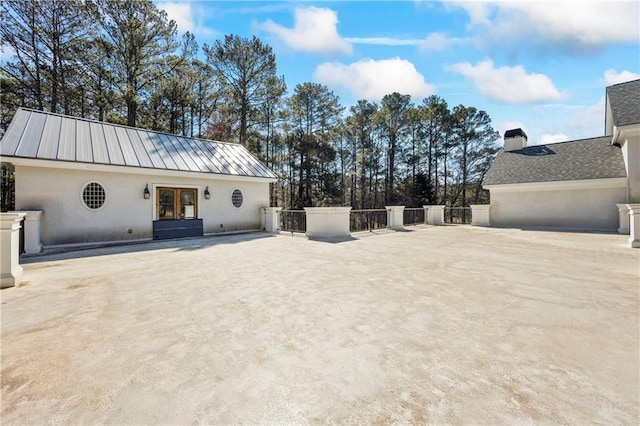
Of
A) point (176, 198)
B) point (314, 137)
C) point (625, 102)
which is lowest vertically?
point (176, 198)

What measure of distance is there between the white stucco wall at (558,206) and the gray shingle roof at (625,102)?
280 centimetres

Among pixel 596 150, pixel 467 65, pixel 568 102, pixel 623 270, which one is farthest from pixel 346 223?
pixel 596 150

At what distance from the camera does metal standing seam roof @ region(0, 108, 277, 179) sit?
7.68 metres

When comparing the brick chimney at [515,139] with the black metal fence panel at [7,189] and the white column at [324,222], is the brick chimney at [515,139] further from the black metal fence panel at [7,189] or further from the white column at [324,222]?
the black metal fence panel at [7,189]

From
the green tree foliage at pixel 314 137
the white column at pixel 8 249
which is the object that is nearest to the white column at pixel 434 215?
the green tree foliage at pixel 314 137

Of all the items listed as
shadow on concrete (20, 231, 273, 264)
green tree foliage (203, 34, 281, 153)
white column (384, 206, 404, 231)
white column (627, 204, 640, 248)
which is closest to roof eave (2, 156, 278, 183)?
shadow on concrete (20, 231, 273, 264)

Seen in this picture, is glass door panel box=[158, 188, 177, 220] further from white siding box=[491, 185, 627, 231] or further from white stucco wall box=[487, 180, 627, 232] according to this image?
white siding box=[491, 185, 627, 231]

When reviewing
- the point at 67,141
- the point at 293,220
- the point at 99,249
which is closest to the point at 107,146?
the point at 67,141

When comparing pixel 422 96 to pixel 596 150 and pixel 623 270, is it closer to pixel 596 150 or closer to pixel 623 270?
pixel 596 150

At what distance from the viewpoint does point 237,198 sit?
39.0 feet

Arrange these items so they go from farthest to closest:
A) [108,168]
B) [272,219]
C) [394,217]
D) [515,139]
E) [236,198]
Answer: [515,139] → [394,217] → [272,219] → [236,198] → [108,168]

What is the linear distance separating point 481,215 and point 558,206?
3.36 metres

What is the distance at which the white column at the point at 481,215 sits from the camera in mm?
15238

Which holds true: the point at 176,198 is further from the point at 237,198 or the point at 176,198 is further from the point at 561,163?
the point at 561,163
